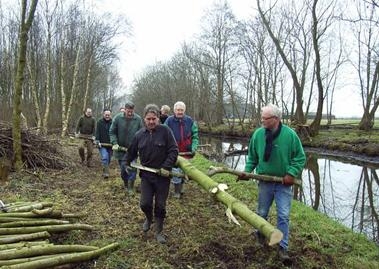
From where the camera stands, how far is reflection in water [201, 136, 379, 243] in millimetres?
9373

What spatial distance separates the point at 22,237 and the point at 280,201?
10.7 ft

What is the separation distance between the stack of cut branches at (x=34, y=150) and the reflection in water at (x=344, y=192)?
689 centimetres

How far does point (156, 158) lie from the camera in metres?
5.67

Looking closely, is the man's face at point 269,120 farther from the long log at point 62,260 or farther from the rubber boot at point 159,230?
the long log at point 62,260

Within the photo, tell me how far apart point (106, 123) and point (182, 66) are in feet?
137

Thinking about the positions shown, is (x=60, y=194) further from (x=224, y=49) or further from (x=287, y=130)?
(x=224, y=49)

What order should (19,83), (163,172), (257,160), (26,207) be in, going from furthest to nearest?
(19,83)
(26,207)
(257,160)
(163,172)

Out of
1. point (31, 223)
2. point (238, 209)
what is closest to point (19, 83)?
point (31, 223)

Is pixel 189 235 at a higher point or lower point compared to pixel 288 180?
lower

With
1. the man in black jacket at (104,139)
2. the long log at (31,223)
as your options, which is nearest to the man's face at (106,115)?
the man in black jacket at (104,139)

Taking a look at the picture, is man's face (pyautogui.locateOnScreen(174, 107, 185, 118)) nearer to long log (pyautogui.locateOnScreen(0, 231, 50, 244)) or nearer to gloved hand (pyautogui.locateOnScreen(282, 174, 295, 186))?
gloved hand (pyautogui.locateOnScreen(282, 174, 295, 186))

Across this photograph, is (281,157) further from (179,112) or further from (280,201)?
(179,112)

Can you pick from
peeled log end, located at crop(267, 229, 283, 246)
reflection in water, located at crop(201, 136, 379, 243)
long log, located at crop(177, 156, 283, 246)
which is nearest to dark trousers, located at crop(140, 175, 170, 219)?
long log, located at crop(177, 156, 283, 246)

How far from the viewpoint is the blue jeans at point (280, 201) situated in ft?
16.9
